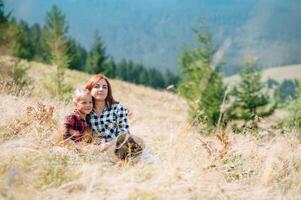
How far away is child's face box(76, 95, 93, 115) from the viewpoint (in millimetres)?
6176

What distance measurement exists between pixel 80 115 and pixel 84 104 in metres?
0.14

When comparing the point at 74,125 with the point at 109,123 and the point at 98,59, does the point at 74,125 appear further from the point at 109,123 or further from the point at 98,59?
the point at 98,59

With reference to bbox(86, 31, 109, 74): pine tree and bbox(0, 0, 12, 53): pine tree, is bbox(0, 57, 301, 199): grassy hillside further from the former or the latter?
bbox(86, 31, 109, 74): pine tree

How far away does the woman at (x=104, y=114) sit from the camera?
6426 mm

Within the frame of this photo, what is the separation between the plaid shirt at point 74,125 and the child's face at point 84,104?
0.08 m

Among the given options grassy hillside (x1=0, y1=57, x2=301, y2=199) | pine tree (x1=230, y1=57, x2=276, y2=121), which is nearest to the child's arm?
grassy hillside (x1=0, y1=57, x2=301, y2=199)

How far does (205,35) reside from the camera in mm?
24953

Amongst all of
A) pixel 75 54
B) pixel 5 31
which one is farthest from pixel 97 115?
pixel 75 54

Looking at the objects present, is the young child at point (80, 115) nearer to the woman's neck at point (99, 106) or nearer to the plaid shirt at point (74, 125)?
the plaid shirt at point (74, 125)

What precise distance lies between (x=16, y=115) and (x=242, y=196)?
3.20 m

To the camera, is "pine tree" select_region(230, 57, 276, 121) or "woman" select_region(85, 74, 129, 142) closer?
"woman" select_region(85, 74, 129, 142)

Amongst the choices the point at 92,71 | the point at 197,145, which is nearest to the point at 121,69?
the point at 92,71

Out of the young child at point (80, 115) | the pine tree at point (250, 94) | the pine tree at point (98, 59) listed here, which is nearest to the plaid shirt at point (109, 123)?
the young child at point (80, 115)

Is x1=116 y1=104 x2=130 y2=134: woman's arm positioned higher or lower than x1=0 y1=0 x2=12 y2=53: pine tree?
lower
